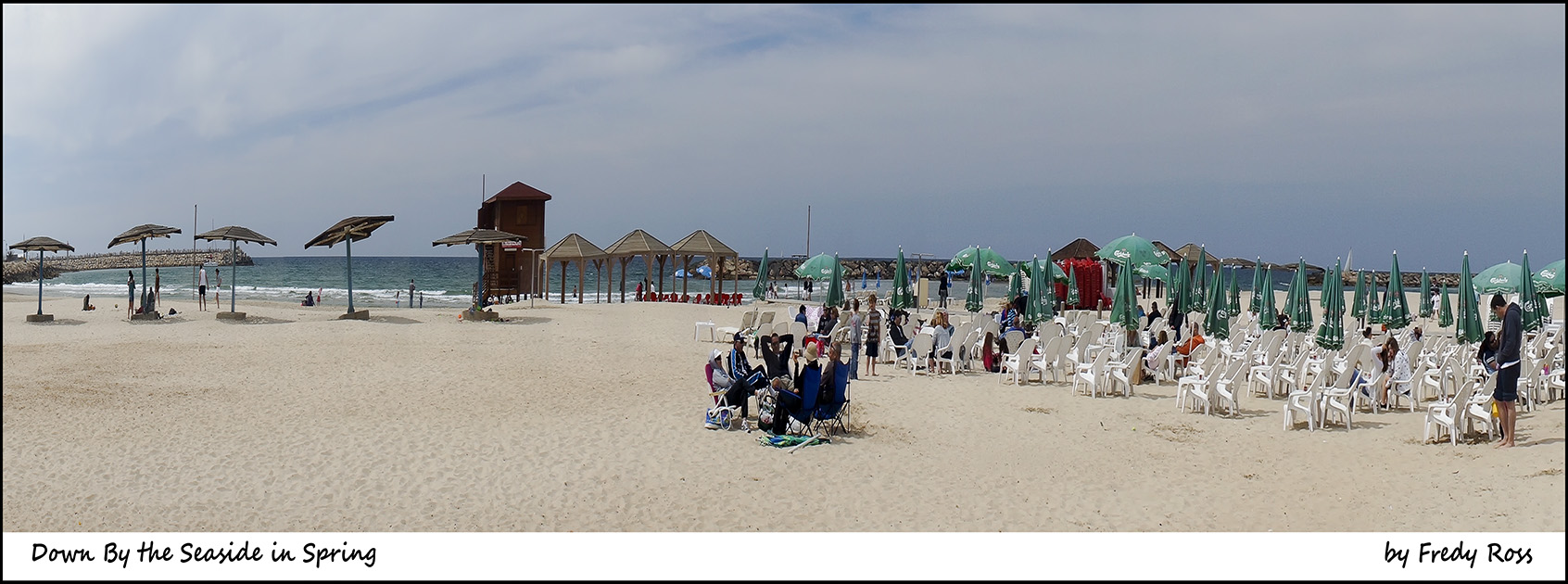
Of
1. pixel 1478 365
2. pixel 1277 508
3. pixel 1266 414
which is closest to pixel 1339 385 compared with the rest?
pixel 1266 414

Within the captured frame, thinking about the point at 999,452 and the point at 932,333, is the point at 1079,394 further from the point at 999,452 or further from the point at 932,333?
the point at 999,452

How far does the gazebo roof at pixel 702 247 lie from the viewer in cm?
2903

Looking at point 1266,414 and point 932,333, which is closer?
point 1266,414

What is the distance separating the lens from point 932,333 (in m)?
12.7

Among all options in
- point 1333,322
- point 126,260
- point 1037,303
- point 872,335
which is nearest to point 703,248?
point 1037,303

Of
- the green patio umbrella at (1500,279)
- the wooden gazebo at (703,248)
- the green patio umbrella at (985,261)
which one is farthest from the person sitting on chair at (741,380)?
the wooden gazebo at (703,248)

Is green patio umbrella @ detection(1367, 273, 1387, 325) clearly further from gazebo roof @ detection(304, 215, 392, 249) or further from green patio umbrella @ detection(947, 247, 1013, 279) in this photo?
gazebo roof @ detection(304, 215, 392, 249)

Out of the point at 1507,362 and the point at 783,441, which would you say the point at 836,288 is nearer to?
the point at 783,441

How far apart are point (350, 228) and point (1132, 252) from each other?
53.9 feet

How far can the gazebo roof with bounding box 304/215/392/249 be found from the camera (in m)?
20.5

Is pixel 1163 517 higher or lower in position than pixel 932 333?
lower

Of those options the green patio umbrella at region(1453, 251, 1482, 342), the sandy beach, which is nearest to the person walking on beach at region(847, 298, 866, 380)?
the sandy beach

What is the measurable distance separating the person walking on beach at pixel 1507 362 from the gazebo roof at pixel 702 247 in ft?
74.9

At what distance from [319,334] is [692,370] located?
7.96m
